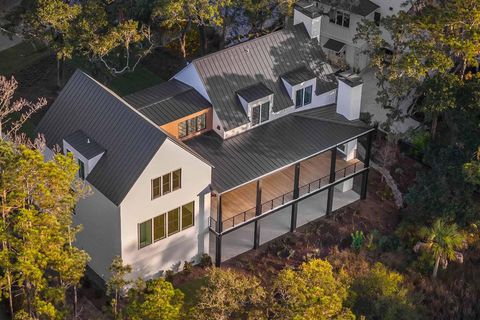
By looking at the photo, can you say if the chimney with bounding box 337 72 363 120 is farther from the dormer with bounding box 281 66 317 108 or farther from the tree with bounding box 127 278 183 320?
the tree with bounding box 127 278 183 320

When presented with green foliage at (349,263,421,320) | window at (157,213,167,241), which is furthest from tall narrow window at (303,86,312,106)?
window at (157,213,167,241)

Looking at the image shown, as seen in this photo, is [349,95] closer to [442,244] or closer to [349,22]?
[442,244]

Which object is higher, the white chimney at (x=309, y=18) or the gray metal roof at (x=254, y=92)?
the white chimney at (x=309, y=18)

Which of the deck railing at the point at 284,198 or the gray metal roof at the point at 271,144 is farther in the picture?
the deck railing at the point at 284,198

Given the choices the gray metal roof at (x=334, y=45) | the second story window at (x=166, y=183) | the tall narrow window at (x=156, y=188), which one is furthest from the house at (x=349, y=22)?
the tall narrow window at (x=156, y=188)

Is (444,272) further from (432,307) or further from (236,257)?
(236,257)

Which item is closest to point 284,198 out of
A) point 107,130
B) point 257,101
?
point 257,101

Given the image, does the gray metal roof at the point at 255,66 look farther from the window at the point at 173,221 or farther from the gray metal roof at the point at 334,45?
the gray metal roof at the point at 334,45
